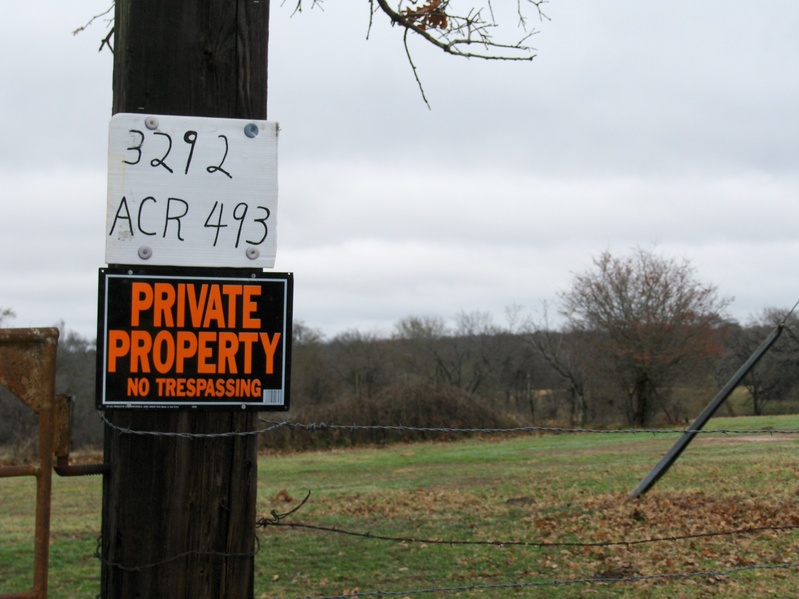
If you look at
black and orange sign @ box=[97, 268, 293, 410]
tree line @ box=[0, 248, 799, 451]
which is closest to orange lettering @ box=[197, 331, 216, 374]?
black and orange sign @ box=[97, 268, 293, 410]

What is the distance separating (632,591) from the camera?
6613 millimetres

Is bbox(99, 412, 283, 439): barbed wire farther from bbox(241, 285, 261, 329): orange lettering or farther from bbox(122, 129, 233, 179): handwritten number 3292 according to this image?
bbox(122, 129, 233, 179): handwritten number 3292

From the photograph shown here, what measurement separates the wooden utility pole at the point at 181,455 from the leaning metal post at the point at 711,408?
6041 mm

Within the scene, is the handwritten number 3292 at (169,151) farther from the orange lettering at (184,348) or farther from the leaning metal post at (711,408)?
the leaning metal post at (711,408)

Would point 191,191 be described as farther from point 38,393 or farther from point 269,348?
point 38,393

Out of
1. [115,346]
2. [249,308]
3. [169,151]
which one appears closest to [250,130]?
[169,151]

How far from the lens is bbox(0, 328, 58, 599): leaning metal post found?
2.44 m

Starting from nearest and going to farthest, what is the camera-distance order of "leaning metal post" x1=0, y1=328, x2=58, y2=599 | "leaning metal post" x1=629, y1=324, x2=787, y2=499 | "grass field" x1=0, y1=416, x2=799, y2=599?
"leaning metal post" x1=0, y1=328, x2=58, y2=599, "grass field" x1=0, y1=416, x2=799, y2=599, "leaning metal post" x1=629, y1=324, x2=787, y2=499

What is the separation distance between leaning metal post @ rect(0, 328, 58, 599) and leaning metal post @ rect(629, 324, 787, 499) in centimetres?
642

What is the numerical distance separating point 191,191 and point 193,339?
1.54ft

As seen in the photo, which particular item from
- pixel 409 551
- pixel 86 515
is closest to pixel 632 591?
pixel 409 551

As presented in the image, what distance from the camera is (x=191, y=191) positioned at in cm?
263

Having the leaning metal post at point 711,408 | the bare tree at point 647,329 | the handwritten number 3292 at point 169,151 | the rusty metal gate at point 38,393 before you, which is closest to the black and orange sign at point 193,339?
the rusty metal gate at point 38,393

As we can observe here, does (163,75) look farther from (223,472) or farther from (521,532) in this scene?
(521,532)
